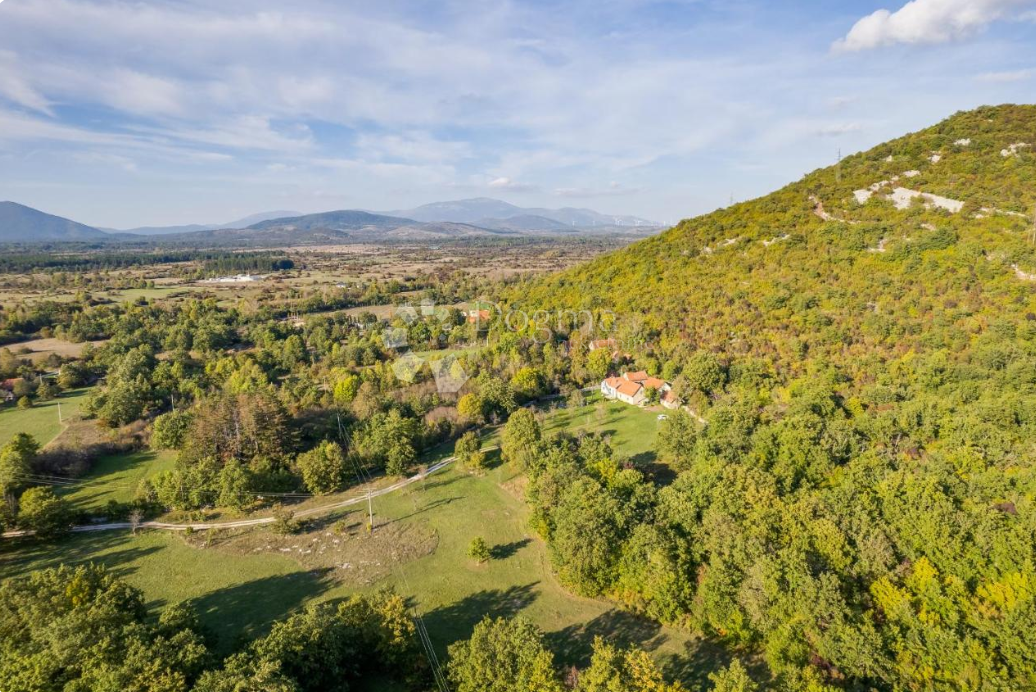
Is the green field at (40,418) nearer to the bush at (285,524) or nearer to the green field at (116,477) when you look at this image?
the green field at (116,477)

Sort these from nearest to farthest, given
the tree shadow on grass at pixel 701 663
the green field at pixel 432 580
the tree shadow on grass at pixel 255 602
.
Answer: the tree shadow on grass at pixel 701 663, the green field at pixel 432 580, the tree shadow on grass at pixel 255 602

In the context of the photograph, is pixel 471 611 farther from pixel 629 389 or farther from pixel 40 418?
pixel 40 418

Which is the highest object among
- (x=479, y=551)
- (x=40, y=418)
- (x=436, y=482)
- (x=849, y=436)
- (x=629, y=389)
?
(x=849, y=436)

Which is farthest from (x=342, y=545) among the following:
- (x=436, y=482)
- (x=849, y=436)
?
(x=849, y=436)

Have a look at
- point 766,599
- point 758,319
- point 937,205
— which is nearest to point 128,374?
point 766,599

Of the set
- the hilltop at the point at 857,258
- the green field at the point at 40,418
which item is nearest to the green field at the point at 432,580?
the green field at the point at 40,418

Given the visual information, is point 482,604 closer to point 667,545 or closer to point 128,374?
point 667,545

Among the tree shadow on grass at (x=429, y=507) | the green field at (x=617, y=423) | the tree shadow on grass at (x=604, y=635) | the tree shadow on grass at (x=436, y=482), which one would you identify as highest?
the green field at (x=617, y=423)
